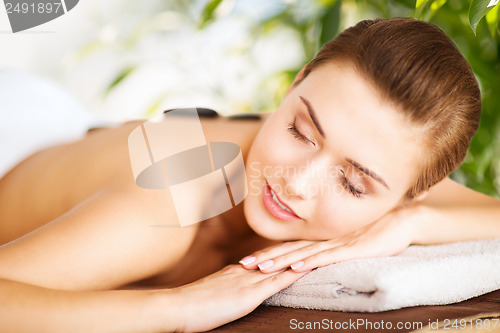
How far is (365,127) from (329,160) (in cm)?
9

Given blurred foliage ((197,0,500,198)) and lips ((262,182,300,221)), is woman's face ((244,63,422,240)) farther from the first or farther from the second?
blurred foliage ((197,0,500,198))

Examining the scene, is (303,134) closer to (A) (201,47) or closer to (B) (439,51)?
(B) (439,51)

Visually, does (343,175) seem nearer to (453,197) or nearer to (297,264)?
(297,264)

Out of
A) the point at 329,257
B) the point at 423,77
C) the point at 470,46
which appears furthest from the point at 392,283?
the point at 470,46

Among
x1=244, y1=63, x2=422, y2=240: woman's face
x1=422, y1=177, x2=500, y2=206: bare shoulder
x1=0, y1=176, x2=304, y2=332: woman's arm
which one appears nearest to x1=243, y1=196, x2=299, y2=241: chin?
x1=244, y1=63, x2=422, y2=240: woman's face

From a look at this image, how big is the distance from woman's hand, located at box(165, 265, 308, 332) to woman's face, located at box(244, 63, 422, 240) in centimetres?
12

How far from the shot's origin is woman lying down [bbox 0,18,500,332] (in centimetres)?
73

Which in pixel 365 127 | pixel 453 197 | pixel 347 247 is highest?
pixel 365 127

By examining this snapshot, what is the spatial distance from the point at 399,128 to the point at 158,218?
471 mm

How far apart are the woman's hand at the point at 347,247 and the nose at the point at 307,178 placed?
13 cm

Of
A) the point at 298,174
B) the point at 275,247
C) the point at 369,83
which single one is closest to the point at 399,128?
the point at 369,83

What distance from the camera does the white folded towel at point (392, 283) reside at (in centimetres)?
81

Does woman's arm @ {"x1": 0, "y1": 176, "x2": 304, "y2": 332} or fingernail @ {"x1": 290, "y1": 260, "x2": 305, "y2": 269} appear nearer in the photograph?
woman's arm @ {"x1": 0, "y1": 176, "x2": 304, "y2": 332}

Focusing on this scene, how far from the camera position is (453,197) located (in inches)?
49.6
